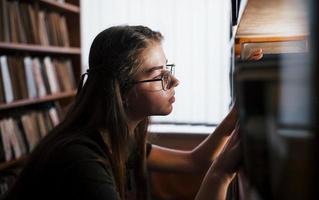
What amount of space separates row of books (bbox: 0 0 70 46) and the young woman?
1314mm

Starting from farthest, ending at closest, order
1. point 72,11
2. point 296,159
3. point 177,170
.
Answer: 1. point 72,11
2. point 177,170
3. point 296,159

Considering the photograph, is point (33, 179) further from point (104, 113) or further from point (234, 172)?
point (234, 172)

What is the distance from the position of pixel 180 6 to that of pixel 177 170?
1.69 m

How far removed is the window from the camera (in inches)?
106

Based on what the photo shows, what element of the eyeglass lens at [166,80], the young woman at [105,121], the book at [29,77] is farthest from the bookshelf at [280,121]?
the book at [29,77]

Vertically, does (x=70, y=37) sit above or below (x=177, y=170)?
above

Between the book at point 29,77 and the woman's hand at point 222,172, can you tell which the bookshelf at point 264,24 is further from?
the book at point 29,77

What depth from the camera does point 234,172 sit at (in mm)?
570

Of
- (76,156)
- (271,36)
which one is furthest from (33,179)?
(271,36)

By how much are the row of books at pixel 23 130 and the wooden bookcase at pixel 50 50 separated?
47mm

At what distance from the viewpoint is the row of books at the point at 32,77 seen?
2080 mm

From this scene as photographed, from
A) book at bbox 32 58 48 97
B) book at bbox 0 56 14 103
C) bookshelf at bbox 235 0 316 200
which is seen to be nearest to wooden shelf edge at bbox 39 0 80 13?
book at bbox 32 58 48 97

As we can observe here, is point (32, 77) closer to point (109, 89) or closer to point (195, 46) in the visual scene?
point (195, 46)

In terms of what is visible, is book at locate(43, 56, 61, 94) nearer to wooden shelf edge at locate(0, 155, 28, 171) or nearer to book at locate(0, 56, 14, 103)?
book at locate(0, 56, 14, 103)
